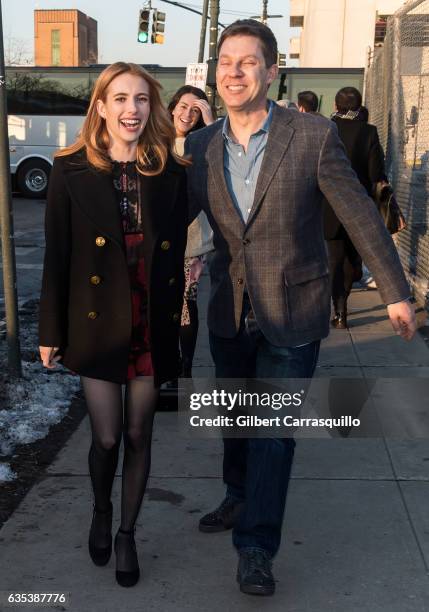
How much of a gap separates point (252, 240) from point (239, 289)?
19 centimetres

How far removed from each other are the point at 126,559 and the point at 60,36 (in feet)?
317

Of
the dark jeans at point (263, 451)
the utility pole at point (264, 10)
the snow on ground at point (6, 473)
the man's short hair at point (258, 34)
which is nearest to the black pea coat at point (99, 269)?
the dark jeans at point (263, 451)

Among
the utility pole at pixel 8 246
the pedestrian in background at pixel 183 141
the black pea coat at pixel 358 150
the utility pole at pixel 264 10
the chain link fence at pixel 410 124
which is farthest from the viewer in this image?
the utility pole at pixel 264 10

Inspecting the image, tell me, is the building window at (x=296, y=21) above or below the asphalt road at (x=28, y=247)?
above

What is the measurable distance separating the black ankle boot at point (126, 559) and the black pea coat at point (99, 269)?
1.93ft

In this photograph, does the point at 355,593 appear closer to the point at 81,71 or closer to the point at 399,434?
the point at 399,434

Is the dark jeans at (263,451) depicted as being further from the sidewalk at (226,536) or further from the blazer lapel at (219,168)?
the blazer lapel at (219,168)

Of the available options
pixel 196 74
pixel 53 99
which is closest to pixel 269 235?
pixel 196 74

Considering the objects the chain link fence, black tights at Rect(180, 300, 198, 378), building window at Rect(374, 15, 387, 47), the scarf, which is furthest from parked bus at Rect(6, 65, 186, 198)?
black tights at Rect(180, 300, 198, 378)

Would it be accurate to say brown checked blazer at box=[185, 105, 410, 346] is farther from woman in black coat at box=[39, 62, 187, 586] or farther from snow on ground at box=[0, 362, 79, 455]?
snow on ground at box=[0, 362, 79, 455]

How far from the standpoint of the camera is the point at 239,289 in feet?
10.9

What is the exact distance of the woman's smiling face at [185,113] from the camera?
519 cm

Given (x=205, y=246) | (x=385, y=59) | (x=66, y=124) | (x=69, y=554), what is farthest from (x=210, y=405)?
(x=66, y=124)

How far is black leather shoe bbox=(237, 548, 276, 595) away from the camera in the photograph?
10.3 feet
